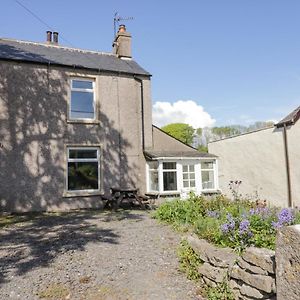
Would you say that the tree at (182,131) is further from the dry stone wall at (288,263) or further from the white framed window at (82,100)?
the dry stone wall at (288,263)

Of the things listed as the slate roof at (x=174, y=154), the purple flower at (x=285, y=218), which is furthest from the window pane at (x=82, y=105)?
the purple flower at (x=285, y=218)

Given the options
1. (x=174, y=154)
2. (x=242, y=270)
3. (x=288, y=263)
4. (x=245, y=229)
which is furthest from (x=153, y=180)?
(x=288, y=263)

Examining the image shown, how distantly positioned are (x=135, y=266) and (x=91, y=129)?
30.5ft

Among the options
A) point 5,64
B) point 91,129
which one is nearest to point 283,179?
point 91,129

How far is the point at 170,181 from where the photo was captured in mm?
15594

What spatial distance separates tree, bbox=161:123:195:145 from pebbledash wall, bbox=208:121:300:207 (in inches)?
864

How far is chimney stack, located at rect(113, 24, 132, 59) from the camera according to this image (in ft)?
58.0

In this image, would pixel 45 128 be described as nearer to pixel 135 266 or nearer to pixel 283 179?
pixel 135 266

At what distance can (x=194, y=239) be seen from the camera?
6.07 m

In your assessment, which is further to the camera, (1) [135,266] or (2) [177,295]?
(1) [135,266]

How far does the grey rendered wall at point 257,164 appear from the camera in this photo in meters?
14.1

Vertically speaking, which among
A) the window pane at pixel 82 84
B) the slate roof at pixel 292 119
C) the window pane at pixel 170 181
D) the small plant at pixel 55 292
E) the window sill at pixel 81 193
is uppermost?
the window pane at pixel 82 84

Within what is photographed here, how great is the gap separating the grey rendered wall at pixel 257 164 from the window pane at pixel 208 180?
1.33m

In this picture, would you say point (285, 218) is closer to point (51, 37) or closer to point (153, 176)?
point (153, 176)
